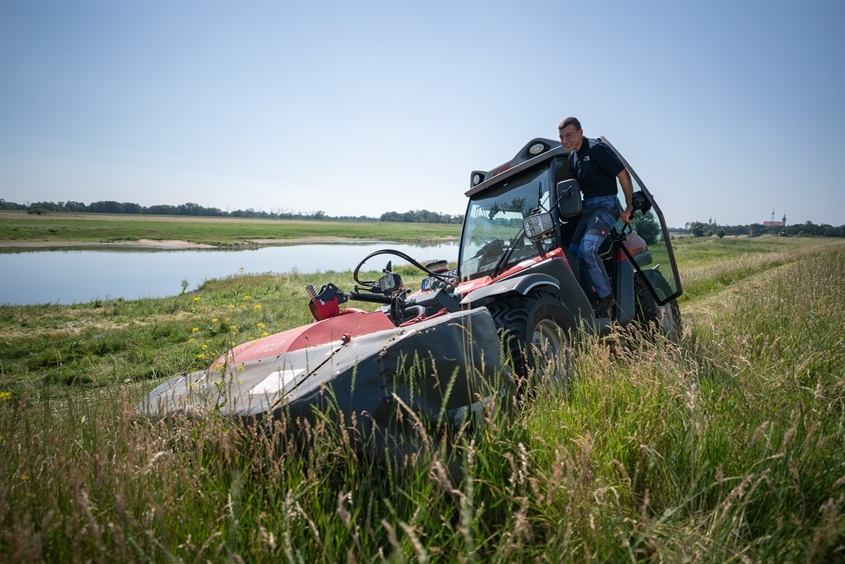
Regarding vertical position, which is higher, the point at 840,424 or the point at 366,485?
the point at 840,424

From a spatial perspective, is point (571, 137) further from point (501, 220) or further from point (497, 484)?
point (497, 484)

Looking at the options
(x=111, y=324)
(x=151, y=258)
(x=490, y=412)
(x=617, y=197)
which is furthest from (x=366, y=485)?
(x=151, y=258)

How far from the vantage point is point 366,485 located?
211cm

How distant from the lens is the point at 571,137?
504cm

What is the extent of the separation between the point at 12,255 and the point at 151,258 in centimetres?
890

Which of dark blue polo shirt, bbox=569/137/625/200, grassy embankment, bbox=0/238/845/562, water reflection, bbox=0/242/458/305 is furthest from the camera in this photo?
water reflection, bbox=0/242/458/305

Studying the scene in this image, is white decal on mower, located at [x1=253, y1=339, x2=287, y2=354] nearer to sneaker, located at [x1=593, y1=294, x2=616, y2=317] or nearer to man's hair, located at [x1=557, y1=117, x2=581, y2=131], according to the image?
sneaker, located at [x1=593, y1=294, x2=616, y2=317]

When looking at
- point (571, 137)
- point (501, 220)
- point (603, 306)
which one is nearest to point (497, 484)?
point (603, 306)

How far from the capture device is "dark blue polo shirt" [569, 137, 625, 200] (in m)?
5.08

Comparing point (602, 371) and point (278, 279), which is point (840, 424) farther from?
point (278, 279)

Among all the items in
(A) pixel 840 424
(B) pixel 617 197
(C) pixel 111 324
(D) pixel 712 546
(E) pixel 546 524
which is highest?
(B) pixel 617 197

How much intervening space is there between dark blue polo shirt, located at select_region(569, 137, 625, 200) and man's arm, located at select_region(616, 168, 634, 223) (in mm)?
73

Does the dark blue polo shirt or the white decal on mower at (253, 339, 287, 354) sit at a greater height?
the dark blue polo shirt

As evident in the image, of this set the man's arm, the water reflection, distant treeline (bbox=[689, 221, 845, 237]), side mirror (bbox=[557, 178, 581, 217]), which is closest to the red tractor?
→ side mirror (bbox=[557, 178, 581, 217])
